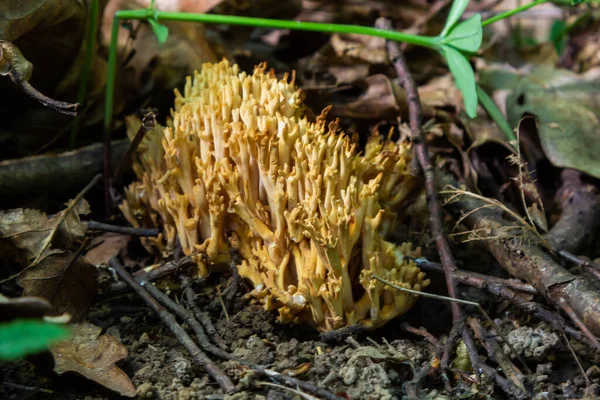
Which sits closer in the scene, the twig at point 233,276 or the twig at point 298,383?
the twig at point 298,383

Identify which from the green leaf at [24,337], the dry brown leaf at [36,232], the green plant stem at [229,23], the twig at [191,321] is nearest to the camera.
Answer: the green leaf at [24,337]

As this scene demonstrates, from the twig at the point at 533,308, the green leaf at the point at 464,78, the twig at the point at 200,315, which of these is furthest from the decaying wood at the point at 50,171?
the twig at the point at 533,308

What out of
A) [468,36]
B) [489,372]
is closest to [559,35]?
[468,36]

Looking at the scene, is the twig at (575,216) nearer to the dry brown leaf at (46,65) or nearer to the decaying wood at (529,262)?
the decaying wood at (529,262)

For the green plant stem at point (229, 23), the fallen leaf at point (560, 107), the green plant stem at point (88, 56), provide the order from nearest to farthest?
1. the green plant stem at point (229, 23)
2. the green plant stem at point (88, 56)
3. the fallen leaf at point (560, 107)

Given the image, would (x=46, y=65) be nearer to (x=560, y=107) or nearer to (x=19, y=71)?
(x=19, y=71)

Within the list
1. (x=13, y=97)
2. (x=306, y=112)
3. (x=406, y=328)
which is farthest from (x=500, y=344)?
(x=13, y=97)

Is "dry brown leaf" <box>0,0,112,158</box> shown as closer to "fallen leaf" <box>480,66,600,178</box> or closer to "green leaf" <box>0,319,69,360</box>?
"green leaf" <box>0,319,69,360</box>
